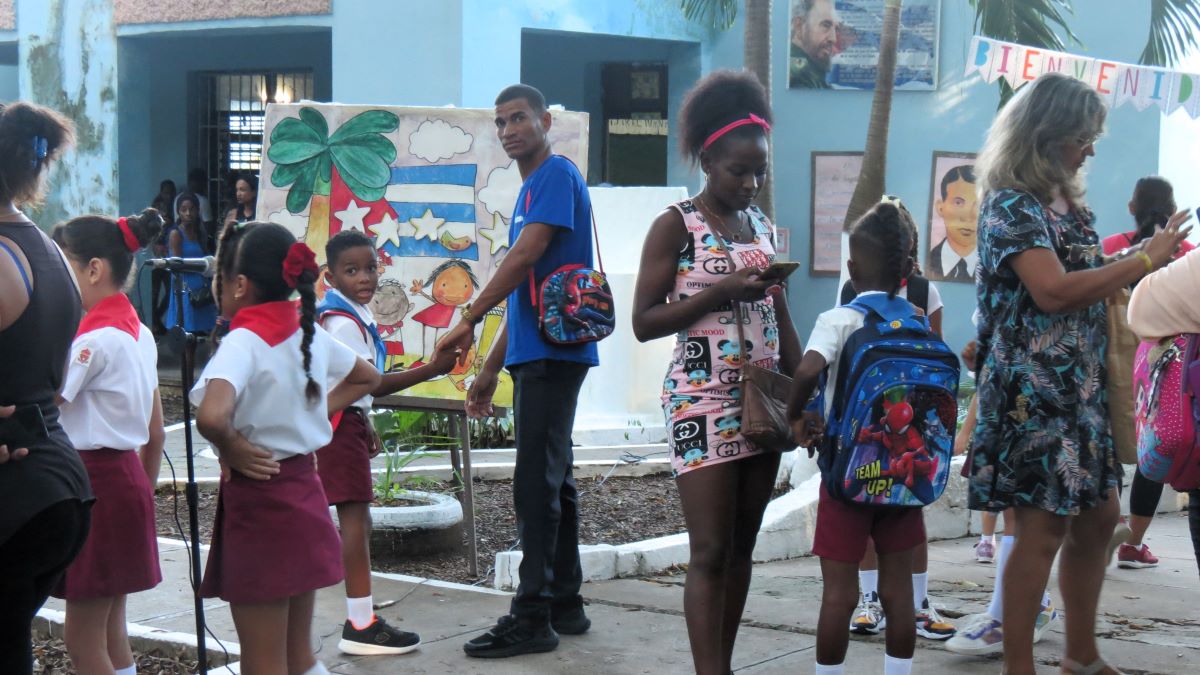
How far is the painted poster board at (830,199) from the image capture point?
14859 millimetres

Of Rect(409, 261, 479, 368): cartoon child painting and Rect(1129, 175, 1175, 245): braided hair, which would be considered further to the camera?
Rect(1129, 175, 1175, 245): braided hair

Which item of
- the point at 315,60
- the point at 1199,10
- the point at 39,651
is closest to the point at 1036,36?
the point at 1199,10

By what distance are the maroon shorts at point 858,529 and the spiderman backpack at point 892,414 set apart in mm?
75

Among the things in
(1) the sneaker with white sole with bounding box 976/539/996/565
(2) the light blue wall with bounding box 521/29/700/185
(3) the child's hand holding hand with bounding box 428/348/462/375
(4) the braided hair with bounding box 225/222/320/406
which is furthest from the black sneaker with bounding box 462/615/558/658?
(2) the light blue wall with bounding box 521/29/700/185

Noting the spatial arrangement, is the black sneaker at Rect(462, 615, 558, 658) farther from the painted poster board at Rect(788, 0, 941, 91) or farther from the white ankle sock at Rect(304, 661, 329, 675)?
the painted poster board at Rect(788, 0, 941, 91)

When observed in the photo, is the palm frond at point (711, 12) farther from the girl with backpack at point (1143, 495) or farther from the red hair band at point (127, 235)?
the red hair band at point (127, 235)

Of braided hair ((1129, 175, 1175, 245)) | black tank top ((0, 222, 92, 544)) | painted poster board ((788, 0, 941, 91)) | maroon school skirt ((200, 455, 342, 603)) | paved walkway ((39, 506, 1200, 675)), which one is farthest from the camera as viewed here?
painted poster board ((788, 0, 941, 91))

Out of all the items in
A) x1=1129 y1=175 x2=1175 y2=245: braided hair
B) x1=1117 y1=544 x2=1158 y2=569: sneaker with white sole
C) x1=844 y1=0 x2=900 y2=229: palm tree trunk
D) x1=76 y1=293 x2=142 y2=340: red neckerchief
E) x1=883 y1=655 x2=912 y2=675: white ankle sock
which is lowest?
x1=1117 y1=544 x2=1158 y2=569: sneaker with white sole

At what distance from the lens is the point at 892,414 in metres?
3.89

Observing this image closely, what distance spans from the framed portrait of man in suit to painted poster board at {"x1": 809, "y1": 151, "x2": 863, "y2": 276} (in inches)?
36.6

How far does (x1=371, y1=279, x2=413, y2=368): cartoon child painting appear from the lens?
6730mm

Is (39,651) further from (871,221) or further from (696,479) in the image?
(871,221)

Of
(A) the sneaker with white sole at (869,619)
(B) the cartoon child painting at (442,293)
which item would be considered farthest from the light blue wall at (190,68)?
(A) the sneaker with white sole at (869,619)

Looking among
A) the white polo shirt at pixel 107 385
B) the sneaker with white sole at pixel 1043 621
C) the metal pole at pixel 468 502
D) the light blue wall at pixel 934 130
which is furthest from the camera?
the light blue wall at pixel 934 130
